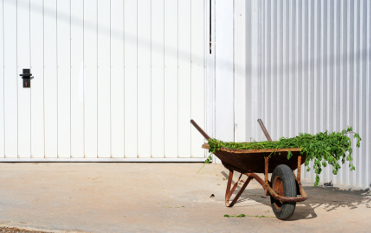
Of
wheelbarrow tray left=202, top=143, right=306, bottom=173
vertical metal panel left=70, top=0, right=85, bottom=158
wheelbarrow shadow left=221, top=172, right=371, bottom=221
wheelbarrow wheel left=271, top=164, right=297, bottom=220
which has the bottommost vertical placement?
wheelbarrow shadow left=221, top=172, right=371, bottom=221

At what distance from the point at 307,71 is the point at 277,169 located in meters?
2.72

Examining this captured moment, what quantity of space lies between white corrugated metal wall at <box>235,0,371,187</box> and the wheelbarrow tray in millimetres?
1747

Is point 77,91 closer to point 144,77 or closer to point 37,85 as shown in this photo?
point 37,85

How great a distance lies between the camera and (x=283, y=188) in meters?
4.80

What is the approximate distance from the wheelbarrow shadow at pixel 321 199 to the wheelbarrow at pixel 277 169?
0.33 meters

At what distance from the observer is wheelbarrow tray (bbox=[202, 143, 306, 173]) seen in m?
4.94

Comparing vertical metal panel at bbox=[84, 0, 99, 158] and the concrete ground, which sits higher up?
vertical metal panel at bbox=[84, 0, 99, 158]

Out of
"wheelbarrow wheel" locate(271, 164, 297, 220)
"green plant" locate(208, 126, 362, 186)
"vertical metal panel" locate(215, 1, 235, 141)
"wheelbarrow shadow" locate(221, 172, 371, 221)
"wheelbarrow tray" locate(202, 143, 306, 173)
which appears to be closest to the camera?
"wheelbarrow wheel" locate(271, 164, 297, 220)

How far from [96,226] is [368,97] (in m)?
3.51

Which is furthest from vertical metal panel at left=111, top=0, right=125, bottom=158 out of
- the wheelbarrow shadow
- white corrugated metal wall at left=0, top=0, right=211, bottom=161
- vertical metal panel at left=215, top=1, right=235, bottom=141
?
the wheelbarrow shadow

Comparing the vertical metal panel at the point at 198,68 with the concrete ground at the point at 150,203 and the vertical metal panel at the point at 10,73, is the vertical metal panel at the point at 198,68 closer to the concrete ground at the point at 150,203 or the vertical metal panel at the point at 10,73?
the concrete ground at the point at 150,203

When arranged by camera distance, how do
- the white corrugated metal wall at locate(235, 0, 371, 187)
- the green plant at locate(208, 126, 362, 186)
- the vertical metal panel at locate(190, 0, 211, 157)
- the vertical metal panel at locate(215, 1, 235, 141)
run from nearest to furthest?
the green plant at locate(208, 126, 362, 186)
the white corrugated metal wall at locate(235, 0, 371, 187)
the vertical metal panel at locate(215, 1, 235, 141)
the vertical metal panel at locate(190, 0, 211, 157)

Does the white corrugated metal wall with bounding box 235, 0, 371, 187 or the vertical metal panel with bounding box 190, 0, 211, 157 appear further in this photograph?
the vertical metal panel with bounding box 190, 0, 211, 157

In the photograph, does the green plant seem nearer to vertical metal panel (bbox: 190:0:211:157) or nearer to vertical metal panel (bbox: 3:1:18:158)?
vertical metal panel (bbox: 190:0:211:157)
